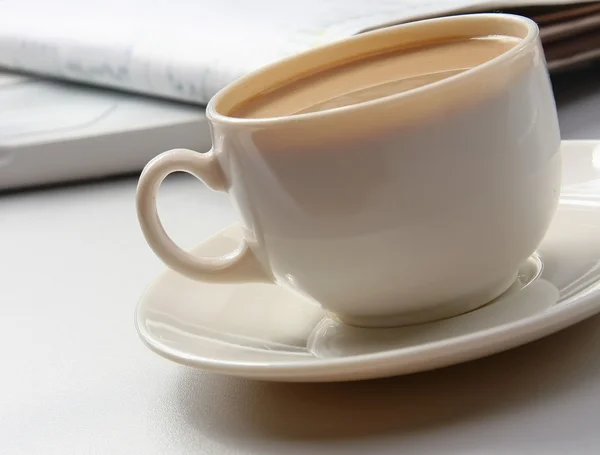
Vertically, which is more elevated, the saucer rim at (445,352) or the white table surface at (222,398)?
the saucer rim at (445,352)

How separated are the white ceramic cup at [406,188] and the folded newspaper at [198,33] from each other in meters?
0.22

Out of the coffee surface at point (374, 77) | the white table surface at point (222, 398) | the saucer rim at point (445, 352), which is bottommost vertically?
the white table surface at point (222, 398)

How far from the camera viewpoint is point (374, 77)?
1.25 ft

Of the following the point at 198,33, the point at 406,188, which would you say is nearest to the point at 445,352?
the point at 406,188

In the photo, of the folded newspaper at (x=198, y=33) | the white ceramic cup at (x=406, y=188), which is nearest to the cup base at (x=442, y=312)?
the white ceramic cup at (x=406, y=188)

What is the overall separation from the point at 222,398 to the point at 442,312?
3.6 inches

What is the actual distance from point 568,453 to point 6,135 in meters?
Answer: 0.60

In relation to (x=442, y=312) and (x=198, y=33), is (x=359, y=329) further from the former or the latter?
(x=198, y=33)

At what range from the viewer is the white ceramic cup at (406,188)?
288 mm

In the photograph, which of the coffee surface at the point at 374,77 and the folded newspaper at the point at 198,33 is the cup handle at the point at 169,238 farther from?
the folded newspaper at the point at 198,33

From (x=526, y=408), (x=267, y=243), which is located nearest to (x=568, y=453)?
(x=526, y=408)

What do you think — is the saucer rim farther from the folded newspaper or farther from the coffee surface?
the folded newspaper

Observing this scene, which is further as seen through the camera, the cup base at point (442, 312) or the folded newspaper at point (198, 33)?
the folded newspaper at point (198, 33)

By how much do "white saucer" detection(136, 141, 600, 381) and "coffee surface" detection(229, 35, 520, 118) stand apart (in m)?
0.09
